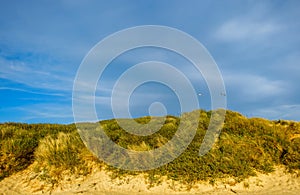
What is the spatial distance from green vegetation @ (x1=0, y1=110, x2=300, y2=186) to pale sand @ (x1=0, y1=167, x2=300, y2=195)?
11.3 inches

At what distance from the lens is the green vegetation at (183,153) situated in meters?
12.3

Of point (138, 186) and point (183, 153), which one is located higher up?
point (183, 153)

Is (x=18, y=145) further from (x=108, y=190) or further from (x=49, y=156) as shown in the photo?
(x=108, y=190)

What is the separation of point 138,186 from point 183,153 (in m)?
2.60

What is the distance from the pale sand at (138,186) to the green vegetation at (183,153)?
0.94 feet

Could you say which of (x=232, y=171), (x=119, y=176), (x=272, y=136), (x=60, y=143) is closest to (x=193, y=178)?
(x=232, y=171)

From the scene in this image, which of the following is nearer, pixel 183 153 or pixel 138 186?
pixel 138 186

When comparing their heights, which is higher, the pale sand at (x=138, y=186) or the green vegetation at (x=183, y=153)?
the green vegetation at (x=183, y=153)

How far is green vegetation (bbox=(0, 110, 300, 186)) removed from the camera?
12.3m

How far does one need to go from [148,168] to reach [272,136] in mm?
6309

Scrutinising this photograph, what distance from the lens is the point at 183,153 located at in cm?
1321

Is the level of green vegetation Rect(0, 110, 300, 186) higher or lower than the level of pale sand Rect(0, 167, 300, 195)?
higher

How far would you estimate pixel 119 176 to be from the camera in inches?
485

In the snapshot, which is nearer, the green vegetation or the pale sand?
the pale sand
